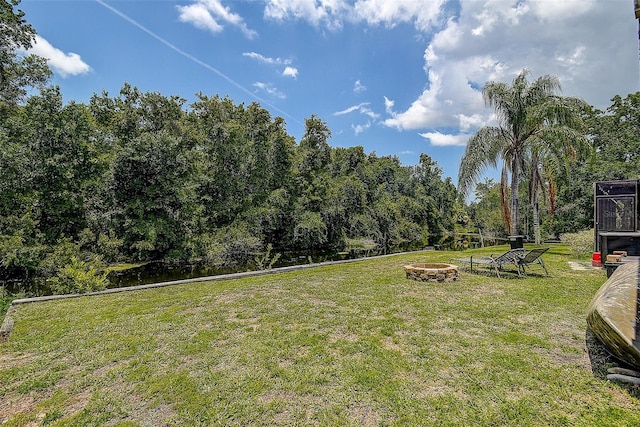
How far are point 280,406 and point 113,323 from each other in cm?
358

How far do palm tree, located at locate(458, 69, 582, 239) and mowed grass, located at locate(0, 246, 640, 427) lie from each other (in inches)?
281

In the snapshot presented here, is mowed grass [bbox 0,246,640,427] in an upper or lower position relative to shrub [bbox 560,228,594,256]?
lower

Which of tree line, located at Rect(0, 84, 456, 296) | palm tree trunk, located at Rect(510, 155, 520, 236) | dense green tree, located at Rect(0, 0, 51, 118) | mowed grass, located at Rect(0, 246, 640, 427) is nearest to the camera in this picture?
mowed grass, located at Rect(0, 246, 640, 427)

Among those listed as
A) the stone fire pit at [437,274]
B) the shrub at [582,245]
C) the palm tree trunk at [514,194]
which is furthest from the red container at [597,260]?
the stone fire pit at [437,274]

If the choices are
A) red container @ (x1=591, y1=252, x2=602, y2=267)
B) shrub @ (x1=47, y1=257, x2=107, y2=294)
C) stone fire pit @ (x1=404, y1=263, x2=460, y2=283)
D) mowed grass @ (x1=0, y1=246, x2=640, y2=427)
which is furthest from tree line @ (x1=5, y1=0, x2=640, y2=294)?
stone fire pit @ (x1=404, y1=263, x2=460, y2=283)

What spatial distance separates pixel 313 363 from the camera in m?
3.20

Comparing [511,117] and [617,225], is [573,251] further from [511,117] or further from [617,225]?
[511,117]

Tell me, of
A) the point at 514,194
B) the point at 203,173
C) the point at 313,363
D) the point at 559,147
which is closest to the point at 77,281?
the point at 313,363

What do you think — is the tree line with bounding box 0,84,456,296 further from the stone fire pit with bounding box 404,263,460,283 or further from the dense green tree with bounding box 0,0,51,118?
the stone fire pit with bounding box 404,263,460,283

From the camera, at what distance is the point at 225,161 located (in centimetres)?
2005

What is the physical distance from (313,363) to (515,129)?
12.7 m

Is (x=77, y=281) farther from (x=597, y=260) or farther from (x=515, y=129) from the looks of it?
(x=515, y=129)

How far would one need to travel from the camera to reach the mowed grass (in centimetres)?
242

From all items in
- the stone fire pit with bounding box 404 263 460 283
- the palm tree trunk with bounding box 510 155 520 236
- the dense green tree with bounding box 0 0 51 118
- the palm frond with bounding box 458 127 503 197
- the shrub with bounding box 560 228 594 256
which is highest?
the dense green tree with bounding box 0 0 51 118
